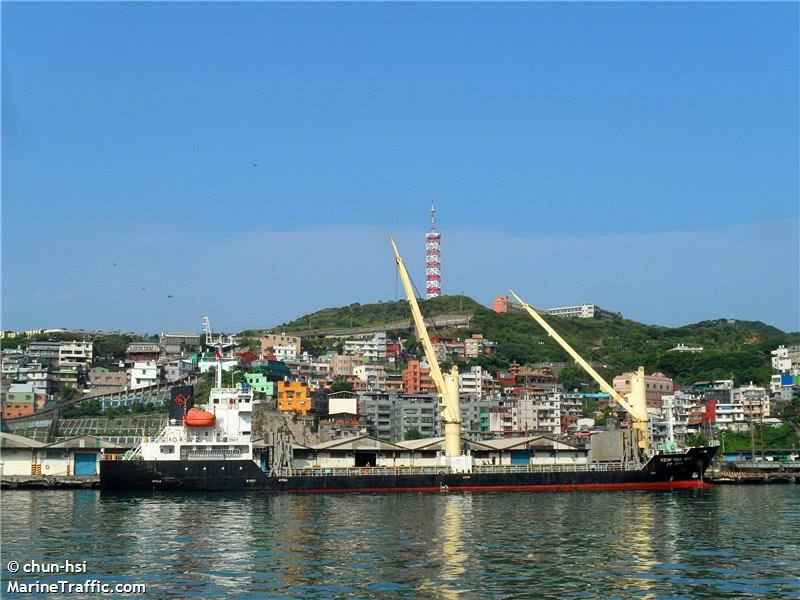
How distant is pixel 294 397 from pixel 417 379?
26375 millimetres

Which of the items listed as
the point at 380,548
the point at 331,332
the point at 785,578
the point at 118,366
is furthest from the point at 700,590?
the point at 331,332

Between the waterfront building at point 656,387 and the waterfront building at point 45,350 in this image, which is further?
the waterfront building at point 45,350

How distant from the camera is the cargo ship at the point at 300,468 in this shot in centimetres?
5994

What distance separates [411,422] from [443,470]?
47361 millimetres

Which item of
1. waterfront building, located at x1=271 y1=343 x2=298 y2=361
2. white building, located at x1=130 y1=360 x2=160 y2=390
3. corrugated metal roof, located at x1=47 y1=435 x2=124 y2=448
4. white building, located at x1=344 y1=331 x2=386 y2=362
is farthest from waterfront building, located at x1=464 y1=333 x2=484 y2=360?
corrugated metal roof, located at x1=47 y1=435 x2=124 y2=448

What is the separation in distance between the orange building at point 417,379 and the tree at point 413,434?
2434cm

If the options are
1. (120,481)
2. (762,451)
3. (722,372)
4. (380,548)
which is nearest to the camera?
(380,548)

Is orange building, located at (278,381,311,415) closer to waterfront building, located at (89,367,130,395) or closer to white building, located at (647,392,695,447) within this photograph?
waterfront building, located at (89,367,130,395)

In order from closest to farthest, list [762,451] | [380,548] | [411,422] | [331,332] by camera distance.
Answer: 1. [380,548]
2. [762,451]
3. [411,422]
4. [331,332]

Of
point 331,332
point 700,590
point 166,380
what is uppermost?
point 331,332

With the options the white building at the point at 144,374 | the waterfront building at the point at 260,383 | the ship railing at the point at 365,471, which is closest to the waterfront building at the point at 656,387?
the waterfront building at the point at 260,383

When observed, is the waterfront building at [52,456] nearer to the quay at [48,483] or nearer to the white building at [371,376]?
the quay at [48,483]

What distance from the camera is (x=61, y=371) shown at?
138250 mm

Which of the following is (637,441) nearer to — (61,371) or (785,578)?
(785,578)
